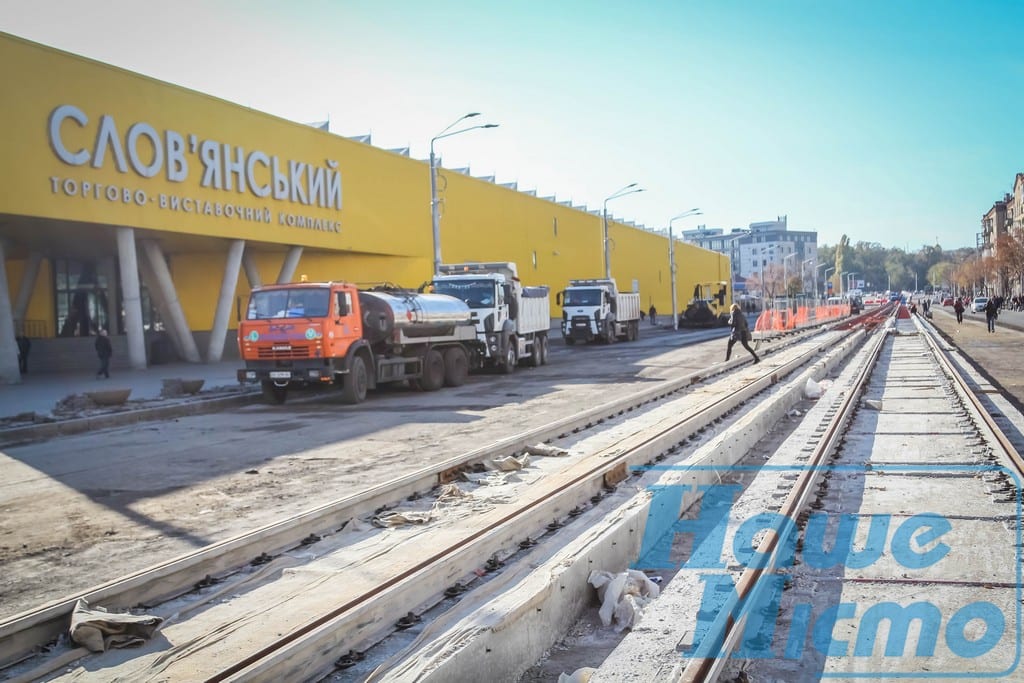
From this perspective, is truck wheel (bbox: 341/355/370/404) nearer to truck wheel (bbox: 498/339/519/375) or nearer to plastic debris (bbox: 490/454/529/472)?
truck wheel (bbox: 498/339/519/375)

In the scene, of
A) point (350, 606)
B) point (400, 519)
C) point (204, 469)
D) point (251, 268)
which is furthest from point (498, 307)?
point (350, 606)

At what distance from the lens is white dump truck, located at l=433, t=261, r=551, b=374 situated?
24.9 metres

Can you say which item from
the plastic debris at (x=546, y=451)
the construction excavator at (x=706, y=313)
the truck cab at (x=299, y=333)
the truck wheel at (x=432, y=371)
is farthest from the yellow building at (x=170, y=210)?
the plastic debris at (x=546, y=451)

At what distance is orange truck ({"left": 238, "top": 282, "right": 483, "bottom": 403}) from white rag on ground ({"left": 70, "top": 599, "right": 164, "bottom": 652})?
12.5 meters

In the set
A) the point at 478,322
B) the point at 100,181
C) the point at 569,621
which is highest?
the point at 100,181

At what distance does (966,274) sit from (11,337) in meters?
132

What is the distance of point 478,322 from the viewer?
24562 mm

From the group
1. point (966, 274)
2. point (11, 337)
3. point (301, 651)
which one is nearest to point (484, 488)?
point (301, 651)

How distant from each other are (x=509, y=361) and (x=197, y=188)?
1230 centimetres

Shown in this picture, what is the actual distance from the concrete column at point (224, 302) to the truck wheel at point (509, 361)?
12.1 meters

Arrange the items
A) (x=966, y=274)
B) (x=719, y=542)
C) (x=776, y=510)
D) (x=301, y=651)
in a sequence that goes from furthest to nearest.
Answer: (x=966, y=274) < (x=776, y=510) < (x=719, y=542) < (x=301, y=651)

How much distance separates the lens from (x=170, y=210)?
28.6 meters

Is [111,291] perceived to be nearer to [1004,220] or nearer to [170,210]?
[170,210]

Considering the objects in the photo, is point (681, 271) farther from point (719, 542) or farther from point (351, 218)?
point (719, 542)
